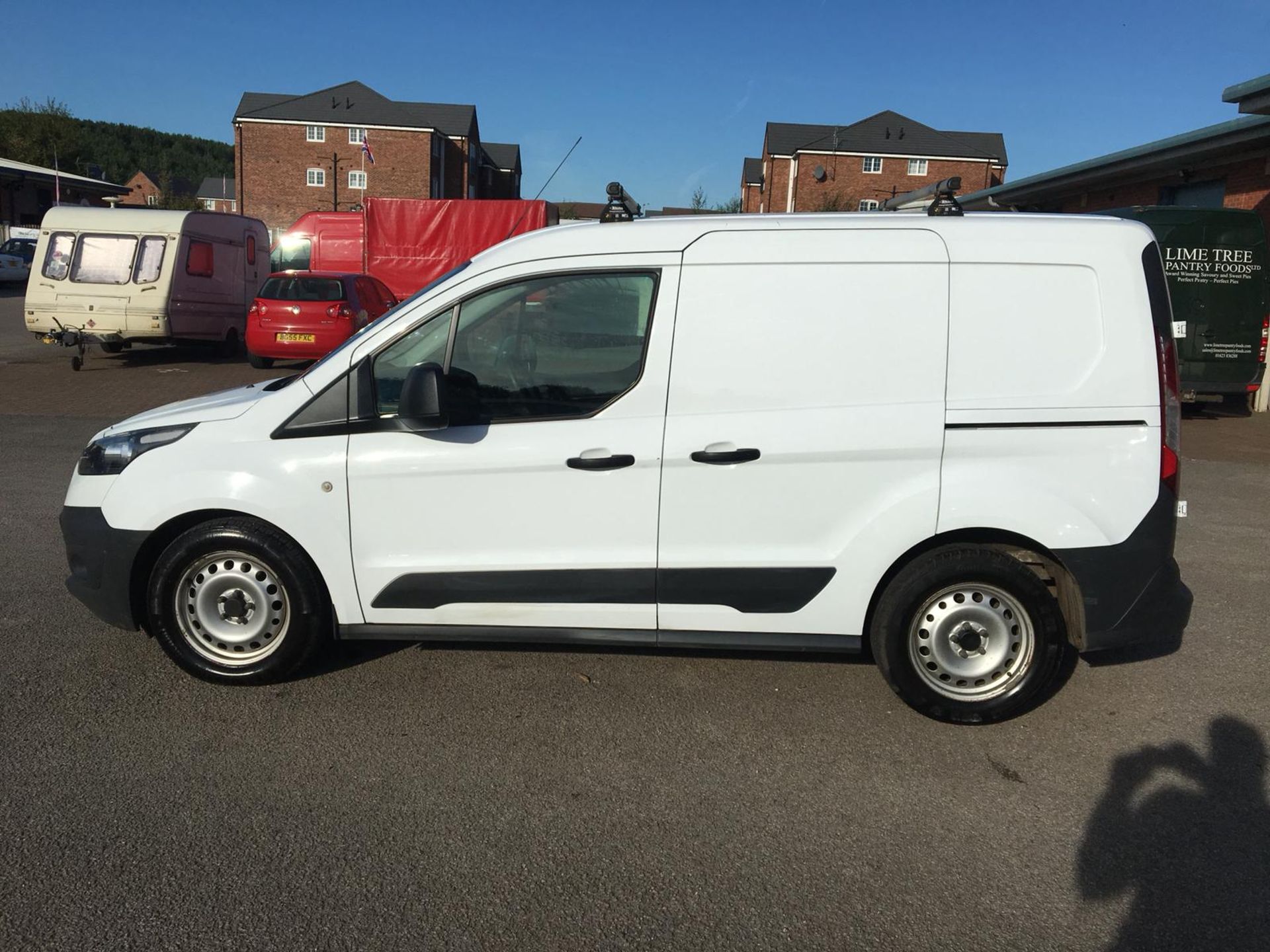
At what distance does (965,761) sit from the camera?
12.7 ft

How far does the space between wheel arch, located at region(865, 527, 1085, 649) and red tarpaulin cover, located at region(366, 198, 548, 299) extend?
18.4 metres

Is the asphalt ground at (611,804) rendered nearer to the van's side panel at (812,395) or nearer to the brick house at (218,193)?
the van's side panel at (812,395)

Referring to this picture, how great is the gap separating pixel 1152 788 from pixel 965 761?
66cm

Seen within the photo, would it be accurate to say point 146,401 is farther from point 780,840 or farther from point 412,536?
point 780,840

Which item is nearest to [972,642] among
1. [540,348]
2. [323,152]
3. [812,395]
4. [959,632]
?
[959,632]

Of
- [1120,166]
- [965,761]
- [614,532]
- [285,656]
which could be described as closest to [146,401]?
[285,656]

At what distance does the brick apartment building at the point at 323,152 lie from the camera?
198 ft

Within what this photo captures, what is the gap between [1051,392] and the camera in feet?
13.1

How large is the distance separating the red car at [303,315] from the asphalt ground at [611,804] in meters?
11.4

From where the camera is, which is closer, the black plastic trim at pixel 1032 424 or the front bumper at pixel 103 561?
the black plastic trim at pixel 1032 424

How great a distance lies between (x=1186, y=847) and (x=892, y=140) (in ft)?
206

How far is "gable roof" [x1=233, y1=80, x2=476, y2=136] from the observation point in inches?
2384

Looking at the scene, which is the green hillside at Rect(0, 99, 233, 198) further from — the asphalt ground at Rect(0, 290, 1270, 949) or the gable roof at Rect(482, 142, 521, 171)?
the asphalt ground at Rect(0, 290, 1270, 949)

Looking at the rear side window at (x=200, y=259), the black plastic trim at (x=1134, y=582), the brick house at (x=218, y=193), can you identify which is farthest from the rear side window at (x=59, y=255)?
the brick house at (x=218, y=193)
